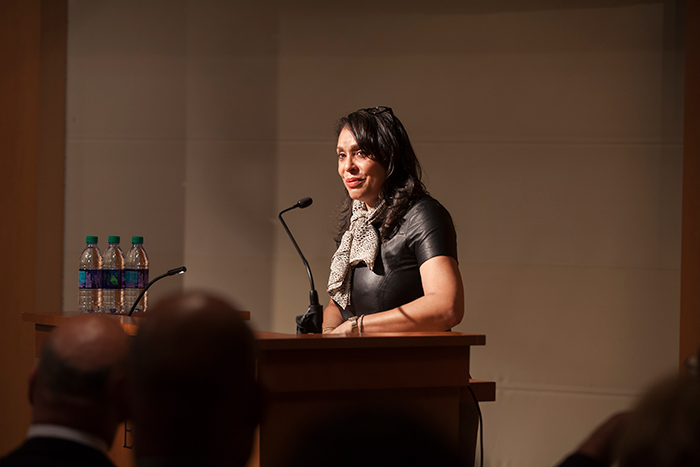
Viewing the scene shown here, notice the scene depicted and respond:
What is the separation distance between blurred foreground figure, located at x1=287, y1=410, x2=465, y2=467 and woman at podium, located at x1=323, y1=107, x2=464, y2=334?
1425mm

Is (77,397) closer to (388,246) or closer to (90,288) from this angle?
(388,246)

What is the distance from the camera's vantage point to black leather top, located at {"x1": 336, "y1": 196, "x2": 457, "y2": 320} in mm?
2074

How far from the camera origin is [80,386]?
0.80 metres

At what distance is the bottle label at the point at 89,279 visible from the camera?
262cm

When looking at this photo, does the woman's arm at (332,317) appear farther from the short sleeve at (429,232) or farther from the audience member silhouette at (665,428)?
the audience member silhouette at (665,428)

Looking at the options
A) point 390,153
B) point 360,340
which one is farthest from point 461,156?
point 360,340

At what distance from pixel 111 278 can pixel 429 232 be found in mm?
1387

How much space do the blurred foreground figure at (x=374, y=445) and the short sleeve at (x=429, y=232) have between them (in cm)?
153

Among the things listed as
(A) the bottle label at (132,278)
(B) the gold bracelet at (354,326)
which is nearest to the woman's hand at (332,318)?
(B) the gold bracelet at (354,326)

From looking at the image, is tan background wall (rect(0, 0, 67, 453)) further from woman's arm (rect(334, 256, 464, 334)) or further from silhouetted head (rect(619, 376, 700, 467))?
silhouetted head (rect(619, 376, 700, 467))

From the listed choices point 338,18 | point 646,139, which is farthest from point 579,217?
point 338,18

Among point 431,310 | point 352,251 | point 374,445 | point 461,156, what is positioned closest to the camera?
point 374,445

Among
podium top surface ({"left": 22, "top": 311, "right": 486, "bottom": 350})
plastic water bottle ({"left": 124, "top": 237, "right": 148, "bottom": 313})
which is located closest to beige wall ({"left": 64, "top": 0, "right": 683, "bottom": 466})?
plastic water bottle ({"left": 124, "top": 237, "right": 148, "bottom": 313})

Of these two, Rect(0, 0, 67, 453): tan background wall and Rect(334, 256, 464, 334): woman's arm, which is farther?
Rect(0, 0, 67, 453): tan background wall
